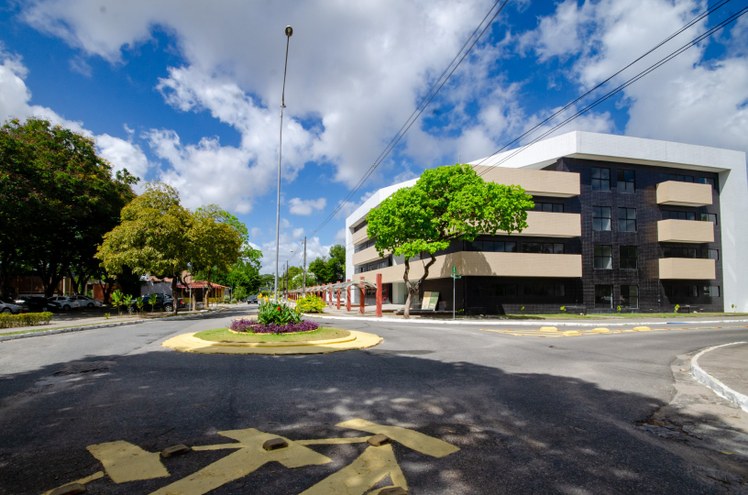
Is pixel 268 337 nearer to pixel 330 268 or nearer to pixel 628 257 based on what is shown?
pixel 628 257

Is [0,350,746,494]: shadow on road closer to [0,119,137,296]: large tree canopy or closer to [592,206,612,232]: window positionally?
[0,119,137,296]: large tree canopy

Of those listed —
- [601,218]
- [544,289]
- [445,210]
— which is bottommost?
[544,289]

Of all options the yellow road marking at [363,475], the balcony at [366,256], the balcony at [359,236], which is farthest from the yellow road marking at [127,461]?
the balcony at [359,236]

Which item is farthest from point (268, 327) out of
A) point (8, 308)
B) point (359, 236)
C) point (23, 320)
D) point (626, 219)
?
point (359, 236)

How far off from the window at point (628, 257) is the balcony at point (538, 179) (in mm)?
7446

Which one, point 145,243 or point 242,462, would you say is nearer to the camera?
point 242,462

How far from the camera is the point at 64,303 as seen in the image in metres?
41.0

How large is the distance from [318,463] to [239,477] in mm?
745

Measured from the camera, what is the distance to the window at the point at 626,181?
123ft

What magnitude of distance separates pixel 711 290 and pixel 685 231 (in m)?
7.03

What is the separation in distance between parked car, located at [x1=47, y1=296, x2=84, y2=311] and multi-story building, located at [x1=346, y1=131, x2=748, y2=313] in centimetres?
3213

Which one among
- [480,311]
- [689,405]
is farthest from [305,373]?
[480,311]

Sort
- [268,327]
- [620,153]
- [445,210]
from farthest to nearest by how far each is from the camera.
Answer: [620,153] → [445,210] → [268,327]

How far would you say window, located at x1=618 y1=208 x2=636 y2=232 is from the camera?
3741 cm
